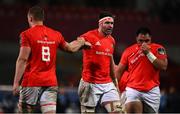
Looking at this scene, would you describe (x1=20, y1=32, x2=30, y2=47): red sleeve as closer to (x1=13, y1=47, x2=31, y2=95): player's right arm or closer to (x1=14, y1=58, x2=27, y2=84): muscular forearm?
(x1=13, y1=47, x2=31, y2=95): player's right arm

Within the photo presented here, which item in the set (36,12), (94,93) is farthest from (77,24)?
(36,12)

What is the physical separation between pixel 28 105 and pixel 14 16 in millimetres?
11922

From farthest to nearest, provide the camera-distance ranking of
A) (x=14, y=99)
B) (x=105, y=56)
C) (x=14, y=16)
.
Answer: (x=14, y=16), (x=14, y=99), (x=105, y=56)

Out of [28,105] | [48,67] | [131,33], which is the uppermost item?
[131,33]

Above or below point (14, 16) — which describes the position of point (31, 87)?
below

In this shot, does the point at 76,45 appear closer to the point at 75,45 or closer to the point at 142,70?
the point at 75,45

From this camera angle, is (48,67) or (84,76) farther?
(84,76)

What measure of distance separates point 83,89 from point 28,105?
150 cm

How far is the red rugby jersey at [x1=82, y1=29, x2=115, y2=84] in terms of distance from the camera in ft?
30.6

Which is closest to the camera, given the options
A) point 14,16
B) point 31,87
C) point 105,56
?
point 31,87

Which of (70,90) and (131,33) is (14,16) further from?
(70,90)

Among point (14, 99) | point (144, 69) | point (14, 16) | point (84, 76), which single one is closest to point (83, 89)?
point (84, 76)

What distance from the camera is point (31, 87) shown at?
8.08 m

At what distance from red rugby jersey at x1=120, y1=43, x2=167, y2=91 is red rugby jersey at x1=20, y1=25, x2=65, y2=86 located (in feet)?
7.27
